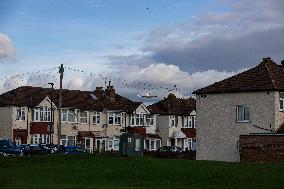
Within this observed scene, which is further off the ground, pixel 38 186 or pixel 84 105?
pixel 84 105

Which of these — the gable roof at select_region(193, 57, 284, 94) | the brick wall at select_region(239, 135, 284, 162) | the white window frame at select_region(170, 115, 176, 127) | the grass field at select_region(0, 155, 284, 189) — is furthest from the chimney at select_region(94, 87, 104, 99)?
the grass field at select_region(0, 155, 284, 189)

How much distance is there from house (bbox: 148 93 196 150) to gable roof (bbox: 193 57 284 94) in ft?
126

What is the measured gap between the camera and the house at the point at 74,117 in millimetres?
76500

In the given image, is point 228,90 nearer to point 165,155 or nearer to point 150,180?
point 165,155

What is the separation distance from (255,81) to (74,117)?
37305 mm

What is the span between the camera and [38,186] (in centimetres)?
2189

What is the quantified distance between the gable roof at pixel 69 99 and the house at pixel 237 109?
31.5 metres

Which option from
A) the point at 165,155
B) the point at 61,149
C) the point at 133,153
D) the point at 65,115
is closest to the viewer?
the point at 133,153

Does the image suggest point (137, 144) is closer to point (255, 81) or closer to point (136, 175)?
point (255, 81)

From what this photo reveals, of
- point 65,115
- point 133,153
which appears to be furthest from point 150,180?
point 65,115

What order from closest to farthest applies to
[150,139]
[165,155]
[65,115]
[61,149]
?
[165,155] < [61,149] < [65,115] < [150,139]

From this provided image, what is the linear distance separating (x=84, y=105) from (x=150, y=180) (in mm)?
59017

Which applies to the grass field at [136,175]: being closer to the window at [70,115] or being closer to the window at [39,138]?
the window at [39,138]

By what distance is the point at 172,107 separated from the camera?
9381 cm
